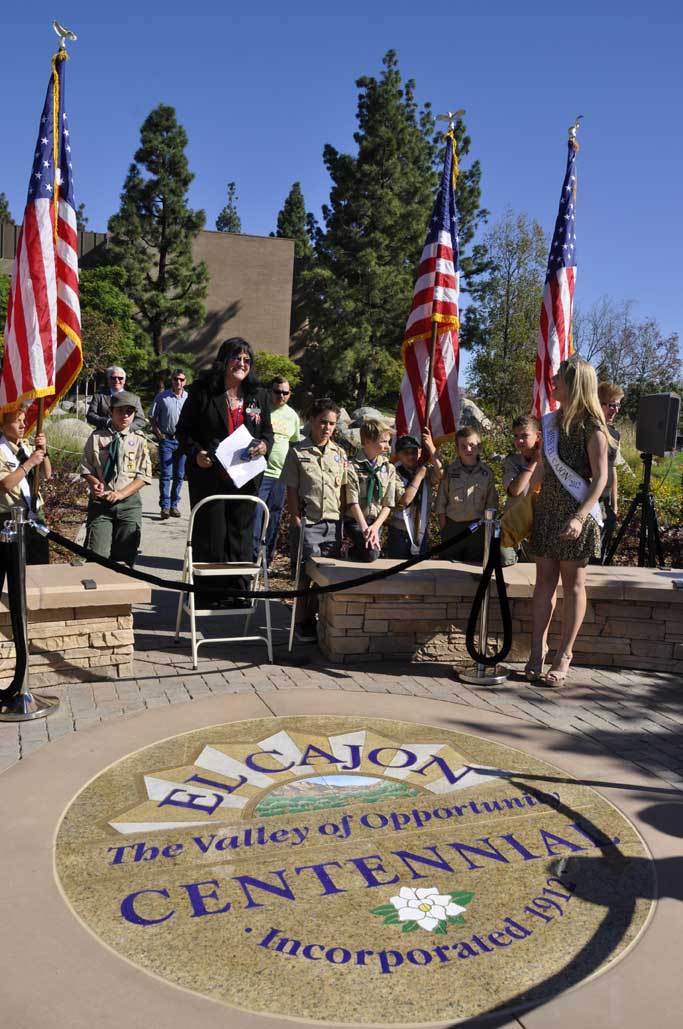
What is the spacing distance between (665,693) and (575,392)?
214cm

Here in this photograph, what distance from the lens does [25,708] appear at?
14.7 feet

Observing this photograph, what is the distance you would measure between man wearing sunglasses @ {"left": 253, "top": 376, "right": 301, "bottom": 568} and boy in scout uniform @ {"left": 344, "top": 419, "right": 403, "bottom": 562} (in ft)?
5.98

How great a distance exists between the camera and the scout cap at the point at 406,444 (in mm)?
6570

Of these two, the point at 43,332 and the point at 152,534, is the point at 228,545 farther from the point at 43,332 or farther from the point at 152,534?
the point at 152,534

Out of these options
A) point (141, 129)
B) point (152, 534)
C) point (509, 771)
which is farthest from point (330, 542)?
point (141, 129)

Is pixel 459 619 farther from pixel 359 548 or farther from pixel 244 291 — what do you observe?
pixel 244 291

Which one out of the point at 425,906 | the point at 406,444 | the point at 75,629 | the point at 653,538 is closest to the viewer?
the point at 425,906

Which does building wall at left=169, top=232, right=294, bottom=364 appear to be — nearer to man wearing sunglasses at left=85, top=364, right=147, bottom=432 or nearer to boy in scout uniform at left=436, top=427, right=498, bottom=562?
man wearing sunglasses at left=85, top=364, right=147, bottom=432

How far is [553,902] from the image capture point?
9.59 ft

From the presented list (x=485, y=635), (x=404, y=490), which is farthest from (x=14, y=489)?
(x=485, y=635)

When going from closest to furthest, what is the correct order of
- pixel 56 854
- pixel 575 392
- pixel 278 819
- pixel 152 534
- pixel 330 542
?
pixel 56 854
pixel 278 819
pixel 575 392
pixel 330 542
pixel 152 534

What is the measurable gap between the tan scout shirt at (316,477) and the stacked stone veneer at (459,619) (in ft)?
1.29

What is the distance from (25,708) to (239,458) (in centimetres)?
243

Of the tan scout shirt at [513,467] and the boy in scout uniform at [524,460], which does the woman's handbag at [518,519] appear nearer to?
the boy in scout uniform at [524,460]
